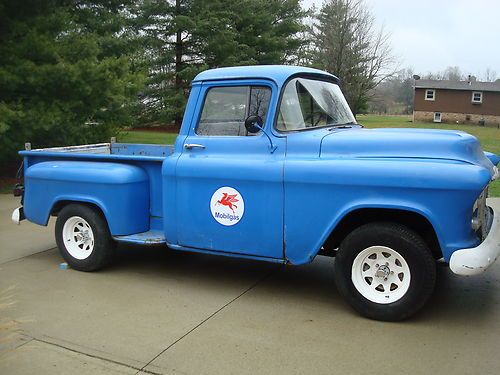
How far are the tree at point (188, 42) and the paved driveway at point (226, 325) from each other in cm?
1902

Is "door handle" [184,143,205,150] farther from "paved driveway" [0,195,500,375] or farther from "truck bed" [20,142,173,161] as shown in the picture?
"paved driveway" [0,195,500,375]

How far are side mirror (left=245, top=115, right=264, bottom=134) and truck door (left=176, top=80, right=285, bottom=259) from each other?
7cm

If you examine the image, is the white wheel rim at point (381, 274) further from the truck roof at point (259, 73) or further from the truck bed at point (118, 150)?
the truck bed at point (118, 150)

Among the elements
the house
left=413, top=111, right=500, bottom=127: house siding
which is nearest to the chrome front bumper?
left=413, top=111, right=500, bottom=127: house siding

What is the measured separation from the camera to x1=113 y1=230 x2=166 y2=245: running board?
16.5 ft

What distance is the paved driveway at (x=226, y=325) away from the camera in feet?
11.4

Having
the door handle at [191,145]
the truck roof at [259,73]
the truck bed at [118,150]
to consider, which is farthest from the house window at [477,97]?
the door handle at [191,145]

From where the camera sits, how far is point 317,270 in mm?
5586

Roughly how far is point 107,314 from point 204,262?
68.8 inches

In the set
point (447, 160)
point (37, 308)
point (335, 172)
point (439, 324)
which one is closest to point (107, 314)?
point (37, 308)

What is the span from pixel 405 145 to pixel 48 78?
27.4ft

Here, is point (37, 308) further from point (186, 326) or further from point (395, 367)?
point (395, 367)

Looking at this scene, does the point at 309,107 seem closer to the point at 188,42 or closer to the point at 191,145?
the point at 191,145

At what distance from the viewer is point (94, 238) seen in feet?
17.7
